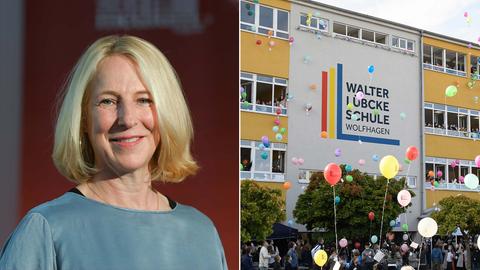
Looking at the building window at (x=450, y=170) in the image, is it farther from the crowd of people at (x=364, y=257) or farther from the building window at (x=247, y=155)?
the building window at (x=247, y=155)

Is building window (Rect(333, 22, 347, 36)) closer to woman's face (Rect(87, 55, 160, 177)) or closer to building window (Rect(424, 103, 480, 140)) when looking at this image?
building window (Rect(424, 103, 480, 140))

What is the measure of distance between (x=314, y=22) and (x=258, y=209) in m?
9.21

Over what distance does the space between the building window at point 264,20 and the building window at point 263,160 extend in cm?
372

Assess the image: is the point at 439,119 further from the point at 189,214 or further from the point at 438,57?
the point at 189,214

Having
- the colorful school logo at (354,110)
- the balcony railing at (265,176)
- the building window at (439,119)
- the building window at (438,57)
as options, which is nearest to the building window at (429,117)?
the building window at (439,119)

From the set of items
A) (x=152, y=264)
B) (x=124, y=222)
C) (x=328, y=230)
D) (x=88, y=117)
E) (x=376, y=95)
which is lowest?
(x=328, y=230)

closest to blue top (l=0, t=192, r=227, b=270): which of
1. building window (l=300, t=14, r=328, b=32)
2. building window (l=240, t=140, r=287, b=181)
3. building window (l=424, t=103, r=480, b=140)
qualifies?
building window (l=240, t=140, r=287, b=181)

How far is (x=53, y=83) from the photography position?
216 cm

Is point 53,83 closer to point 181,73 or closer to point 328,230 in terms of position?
point 181,73

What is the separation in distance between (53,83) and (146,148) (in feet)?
1.84

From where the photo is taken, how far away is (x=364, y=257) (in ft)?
44.9

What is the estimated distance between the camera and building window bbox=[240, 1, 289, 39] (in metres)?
19.6

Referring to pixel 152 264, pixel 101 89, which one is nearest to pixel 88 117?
pixel 101 89

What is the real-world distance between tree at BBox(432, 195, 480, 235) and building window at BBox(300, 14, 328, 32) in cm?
756
